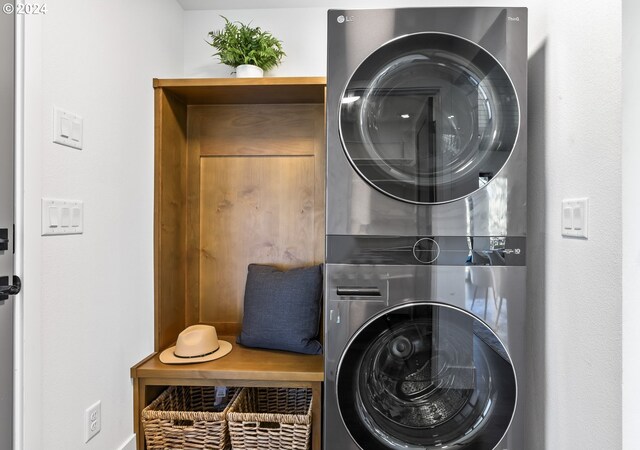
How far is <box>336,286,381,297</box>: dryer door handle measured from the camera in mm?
1397

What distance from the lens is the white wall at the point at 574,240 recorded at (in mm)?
1025

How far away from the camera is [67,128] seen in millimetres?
1243

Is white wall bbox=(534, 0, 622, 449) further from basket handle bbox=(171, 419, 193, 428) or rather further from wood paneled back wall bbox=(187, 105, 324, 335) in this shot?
basket handle bbox=(171, 419, 193, 428)

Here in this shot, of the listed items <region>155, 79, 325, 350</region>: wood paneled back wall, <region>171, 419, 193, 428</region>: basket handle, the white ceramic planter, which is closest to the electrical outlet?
<region>171, 419, 193, 428</region>: basket handle

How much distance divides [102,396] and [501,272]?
1.50m

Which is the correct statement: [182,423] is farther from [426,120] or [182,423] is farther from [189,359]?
[426,120]

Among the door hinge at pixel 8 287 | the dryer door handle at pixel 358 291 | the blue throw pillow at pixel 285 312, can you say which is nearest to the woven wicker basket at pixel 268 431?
the blue throw pillow at pixel 285 312

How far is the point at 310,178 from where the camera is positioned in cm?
216

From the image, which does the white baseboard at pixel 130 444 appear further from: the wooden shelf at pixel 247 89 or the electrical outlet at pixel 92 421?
the wooden shelf at pixel 247 89

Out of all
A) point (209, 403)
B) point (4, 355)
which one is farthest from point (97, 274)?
point (209, 403)

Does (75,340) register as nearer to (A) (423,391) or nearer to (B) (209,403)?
(B) (209,403)

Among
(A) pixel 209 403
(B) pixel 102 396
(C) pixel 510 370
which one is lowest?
(A) pixel 209 403

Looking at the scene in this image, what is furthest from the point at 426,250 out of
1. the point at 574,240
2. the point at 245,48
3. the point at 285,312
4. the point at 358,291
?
the point at 245,48

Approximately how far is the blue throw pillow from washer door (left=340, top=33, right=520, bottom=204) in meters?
0.75
